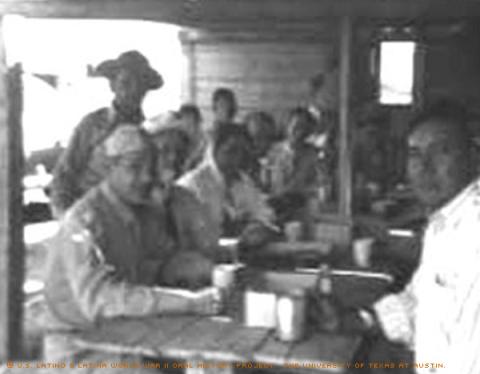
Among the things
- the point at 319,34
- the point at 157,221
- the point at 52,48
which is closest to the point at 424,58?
the point at 319,34

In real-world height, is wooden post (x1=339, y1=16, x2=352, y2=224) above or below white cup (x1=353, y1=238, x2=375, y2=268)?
above

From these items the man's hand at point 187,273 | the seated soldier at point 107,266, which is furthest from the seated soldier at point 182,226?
the seated soldier at point 107,266

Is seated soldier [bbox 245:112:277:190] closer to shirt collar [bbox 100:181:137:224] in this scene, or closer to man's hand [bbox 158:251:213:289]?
man's hand [bbox 158:251:213:289]

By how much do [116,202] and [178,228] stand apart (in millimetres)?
1283

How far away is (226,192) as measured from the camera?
20.0 ft

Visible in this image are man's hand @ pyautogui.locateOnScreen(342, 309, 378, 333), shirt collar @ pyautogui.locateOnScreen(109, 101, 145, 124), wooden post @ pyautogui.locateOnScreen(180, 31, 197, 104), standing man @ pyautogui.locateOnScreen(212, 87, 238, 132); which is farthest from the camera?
wooden post @ pyautogui.locateOnScreen(180, 31, 197, 104)

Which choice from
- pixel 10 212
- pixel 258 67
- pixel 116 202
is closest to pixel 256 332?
pixel 116 202

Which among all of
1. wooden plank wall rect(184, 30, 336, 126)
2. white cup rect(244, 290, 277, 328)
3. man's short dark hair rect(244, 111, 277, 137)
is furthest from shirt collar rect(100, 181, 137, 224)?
wooden plank wall rect(184, 30, 336, 126)

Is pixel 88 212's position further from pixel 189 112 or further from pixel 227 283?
pixel 189 112

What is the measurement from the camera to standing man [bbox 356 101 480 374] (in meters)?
2.28

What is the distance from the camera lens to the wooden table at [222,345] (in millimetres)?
3031

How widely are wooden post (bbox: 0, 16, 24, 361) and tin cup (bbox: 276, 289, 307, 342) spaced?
153cm

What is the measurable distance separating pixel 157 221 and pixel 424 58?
878 cm

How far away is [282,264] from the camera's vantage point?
4.71m
